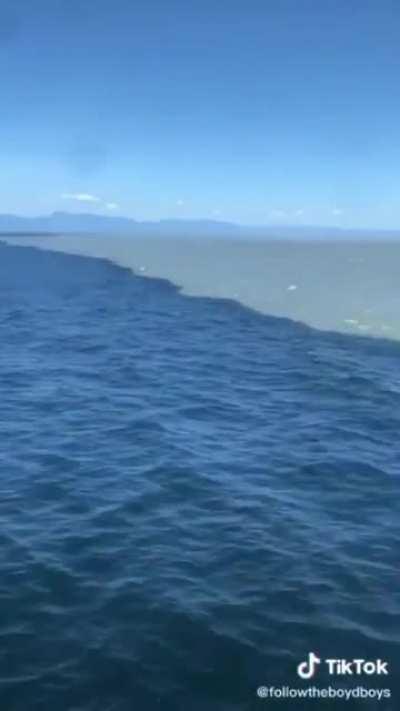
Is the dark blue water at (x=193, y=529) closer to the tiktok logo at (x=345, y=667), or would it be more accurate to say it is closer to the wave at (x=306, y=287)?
the tiktok logo at (x=345, y=667)

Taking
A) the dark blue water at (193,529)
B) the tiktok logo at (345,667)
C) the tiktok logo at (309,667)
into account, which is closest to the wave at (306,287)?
the dark blue water at (193,529)

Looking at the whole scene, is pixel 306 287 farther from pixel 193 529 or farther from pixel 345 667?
pixel 345 667

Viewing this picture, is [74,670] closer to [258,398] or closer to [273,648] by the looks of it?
[273,648]

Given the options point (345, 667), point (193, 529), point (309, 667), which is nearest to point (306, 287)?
point (193, 529)

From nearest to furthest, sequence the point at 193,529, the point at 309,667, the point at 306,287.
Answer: the point at 309,667 < the point at 193,529 < the point at 306,287

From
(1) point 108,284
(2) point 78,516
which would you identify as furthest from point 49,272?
(2) point 78,516
